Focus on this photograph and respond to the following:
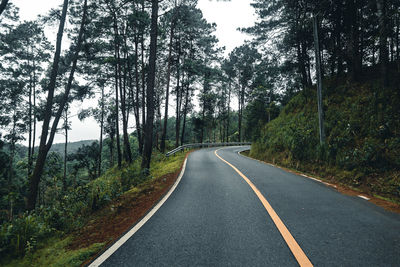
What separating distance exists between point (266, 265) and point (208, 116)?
35.2 m

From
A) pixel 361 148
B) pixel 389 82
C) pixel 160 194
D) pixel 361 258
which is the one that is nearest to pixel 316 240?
pixel 361 258

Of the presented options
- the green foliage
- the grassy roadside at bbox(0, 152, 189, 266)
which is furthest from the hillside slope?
the green foliage

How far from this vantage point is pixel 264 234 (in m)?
2.93

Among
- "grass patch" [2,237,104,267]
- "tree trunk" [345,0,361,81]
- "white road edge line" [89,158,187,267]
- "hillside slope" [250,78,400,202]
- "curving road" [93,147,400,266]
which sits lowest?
"grass patch" [2,237,104,267]

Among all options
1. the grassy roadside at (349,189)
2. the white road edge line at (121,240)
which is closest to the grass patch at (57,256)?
the white road edge line at (121,240)

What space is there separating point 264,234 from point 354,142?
762cm

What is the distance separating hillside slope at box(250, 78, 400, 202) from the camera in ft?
20.1

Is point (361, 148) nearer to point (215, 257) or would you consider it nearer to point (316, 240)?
point (316, 240)

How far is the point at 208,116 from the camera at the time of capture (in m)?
37.1

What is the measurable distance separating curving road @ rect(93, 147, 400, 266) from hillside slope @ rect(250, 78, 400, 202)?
7.50ft

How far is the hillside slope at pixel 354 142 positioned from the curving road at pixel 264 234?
7.50 ft

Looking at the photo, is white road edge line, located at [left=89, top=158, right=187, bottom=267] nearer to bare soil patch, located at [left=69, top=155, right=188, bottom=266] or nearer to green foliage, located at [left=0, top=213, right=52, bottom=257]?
bare soil patch, located at [left=69, top=155, right=188, bottom=266]

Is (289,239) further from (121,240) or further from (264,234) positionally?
(121,240)

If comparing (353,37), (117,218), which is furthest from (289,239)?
(353,37)
